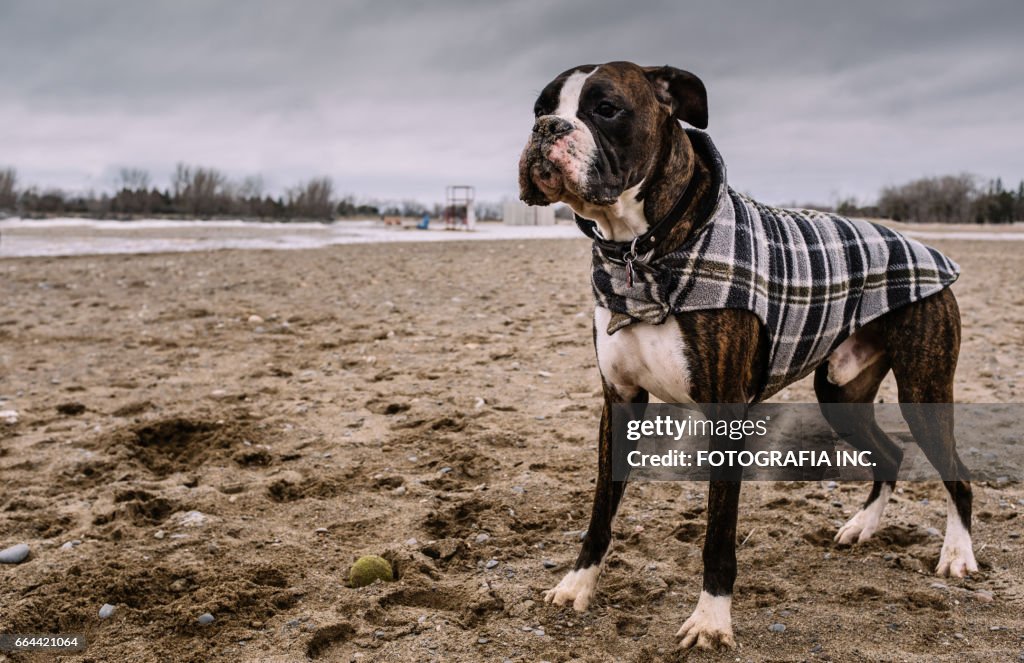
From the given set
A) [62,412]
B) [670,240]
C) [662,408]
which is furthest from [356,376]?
[670,240]

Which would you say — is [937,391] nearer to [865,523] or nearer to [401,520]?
[865,523]

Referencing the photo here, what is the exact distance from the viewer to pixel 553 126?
2988 mm

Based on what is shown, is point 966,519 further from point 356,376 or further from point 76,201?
point 76,201

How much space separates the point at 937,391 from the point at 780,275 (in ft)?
3.30

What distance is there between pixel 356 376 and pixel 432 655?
4143 mm

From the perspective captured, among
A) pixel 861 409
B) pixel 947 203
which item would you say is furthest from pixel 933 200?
pixel 861 409

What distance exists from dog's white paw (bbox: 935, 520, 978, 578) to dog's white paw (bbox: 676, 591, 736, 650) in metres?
1.13

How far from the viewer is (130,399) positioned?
20.3ft

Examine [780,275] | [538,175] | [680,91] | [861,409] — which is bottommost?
[861,409]

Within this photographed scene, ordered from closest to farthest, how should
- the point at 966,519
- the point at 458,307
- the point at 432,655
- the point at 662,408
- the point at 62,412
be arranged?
1. the point at 432,655
2. the point at 966,519
3. the point at 662,408
4. the point at 62,412
5. the point at 458,307

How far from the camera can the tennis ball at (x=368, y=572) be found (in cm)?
349

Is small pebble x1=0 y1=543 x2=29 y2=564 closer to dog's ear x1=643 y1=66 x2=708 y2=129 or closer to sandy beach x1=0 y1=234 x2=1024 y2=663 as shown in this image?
sandy beach x1=0 y1=234 x2=1024 y2=663

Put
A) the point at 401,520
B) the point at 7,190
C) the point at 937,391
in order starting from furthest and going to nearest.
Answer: the point at 7,190, the point at 401,520, the point at 937,391

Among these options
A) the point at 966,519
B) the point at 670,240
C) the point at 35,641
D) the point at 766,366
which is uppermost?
the point at 670,240
